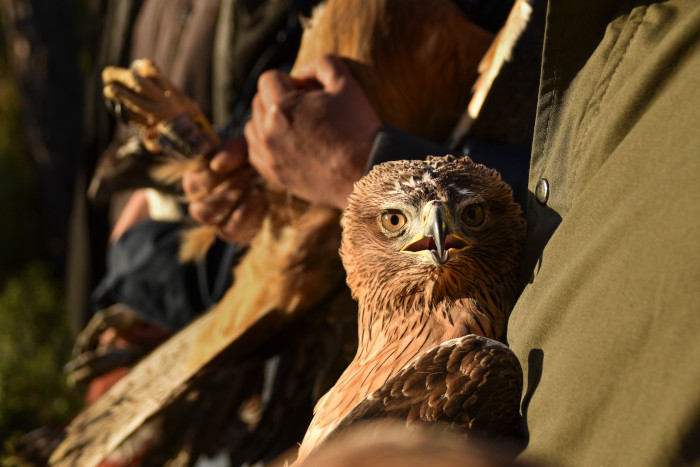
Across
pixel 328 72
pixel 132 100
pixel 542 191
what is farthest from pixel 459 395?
pixel 132 100

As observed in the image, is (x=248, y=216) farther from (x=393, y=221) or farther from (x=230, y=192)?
(x=393, y=221)

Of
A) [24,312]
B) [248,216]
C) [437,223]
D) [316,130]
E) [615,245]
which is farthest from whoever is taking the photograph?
[24,312]

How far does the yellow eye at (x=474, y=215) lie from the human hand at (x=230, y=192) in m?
0.74

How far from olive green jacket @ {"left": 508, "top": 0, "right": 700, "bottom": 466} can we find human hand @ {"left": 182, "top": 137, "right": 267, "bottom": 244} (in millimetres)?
791

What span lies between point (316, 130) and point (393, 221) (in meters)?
0.41

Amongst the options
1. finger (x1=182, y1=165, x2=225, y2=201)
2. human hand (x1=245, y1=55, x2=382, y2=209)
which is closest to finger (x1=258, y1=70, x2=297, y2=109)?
human hand (x1=245, y1=55, x2=382, y2=209)

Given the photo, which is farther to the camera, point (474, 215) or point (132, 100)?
point (132, 100)

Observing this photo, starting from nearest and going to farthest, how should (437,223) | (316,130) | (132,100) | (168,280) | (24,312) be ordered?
(437,223) → (316,130) → (132,100) → (168,280) → (24,312)

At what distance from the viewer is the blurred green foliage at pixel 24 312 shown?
4.42m

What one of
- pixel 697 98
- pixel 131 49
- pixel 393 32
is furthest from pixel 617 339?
pixel 131 49

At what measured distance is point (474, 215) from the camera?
2.74 feet

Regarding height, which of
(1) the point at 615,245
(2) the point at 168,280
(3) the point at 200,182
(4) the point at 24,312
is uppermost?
(1) the point at 615,245

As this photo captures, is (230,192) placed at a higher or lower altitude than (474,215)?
lower

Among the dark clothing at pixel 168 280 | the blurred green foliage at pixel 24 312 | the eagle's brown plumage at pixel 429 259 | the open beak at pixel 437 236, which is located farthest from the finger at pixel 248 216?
the blurred green foliage at pixel 24 312
